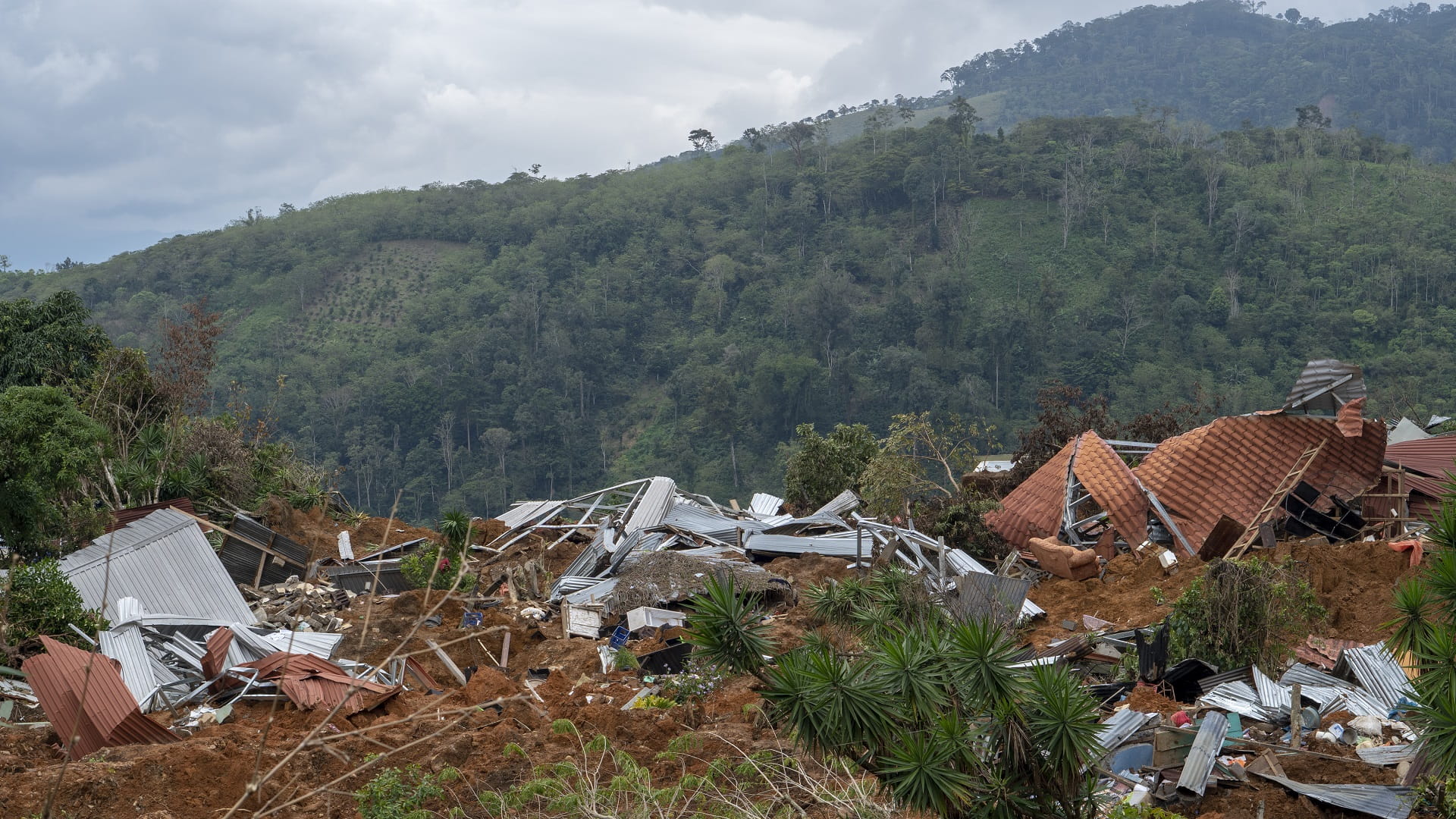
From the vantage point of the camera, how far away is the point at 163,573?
11.1 metres

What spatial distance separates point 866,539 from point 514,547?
4.99m

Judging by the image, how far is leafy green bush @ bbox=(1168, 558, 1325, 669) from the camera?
812cm

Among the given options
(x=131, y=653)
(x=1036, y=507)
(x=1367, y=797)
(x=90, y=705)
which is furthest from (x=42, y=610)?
(x=1036, y=507)

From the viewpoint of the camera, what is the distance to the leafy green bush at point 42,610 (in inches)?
347

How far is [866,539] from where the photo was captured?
1386 centimetres

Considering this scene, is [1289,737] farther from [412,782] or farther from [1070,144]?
[1070,144]

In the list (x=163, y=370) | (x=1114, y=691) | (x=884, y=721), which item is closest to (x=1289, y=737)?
(x=1114, y=691)

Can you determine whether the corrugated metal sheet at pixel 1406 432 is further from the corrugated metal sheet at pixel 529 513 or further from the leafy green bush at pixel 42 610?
the leafy green bush at pixel 42 610

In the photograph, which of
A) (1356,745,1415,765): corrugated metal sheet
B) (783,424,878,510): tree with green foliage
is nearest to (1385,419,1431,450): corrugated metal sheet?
(783,424,878,510): tree with green foliage

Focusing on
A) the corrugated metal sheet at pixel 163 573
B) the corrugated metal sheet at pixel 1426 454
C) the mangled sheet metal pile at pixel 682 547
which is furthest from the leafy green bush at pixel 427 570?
the corrugated metal sheet at pixel 1426 454

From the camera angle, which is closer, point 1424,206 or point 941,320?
point 941,320

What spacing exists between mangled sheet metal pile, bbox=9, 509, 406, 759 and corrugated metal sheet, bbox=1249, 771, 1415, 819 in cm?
519

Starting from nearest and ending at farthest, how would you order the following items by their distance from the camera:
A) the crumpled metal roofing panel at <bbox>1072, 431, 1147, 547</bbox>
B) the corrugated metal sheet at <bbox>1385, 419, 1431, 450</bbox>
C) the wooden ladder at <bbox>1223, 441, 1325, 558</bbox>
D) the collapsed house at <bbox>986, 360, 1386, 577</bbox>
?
the wooden ladder at <bbox>1223, 441, 1325, 558</bbox>
the collapsed house at <bbox>986, 360, 1386, 577</bbox>
the crumpled metal roofing panel at <bbox>1072, 431, 1147, 547</bbox>
the corrugated metal sheet at <bbox>1385, 419, 1431, 450</bbox>

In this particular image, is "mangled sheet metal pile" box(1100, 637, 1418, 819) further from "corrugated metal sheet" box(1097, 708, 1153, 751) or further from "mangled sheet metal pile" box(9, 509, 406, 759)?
"mangled sheet metal pile" box(9, 509, 406, 759)
